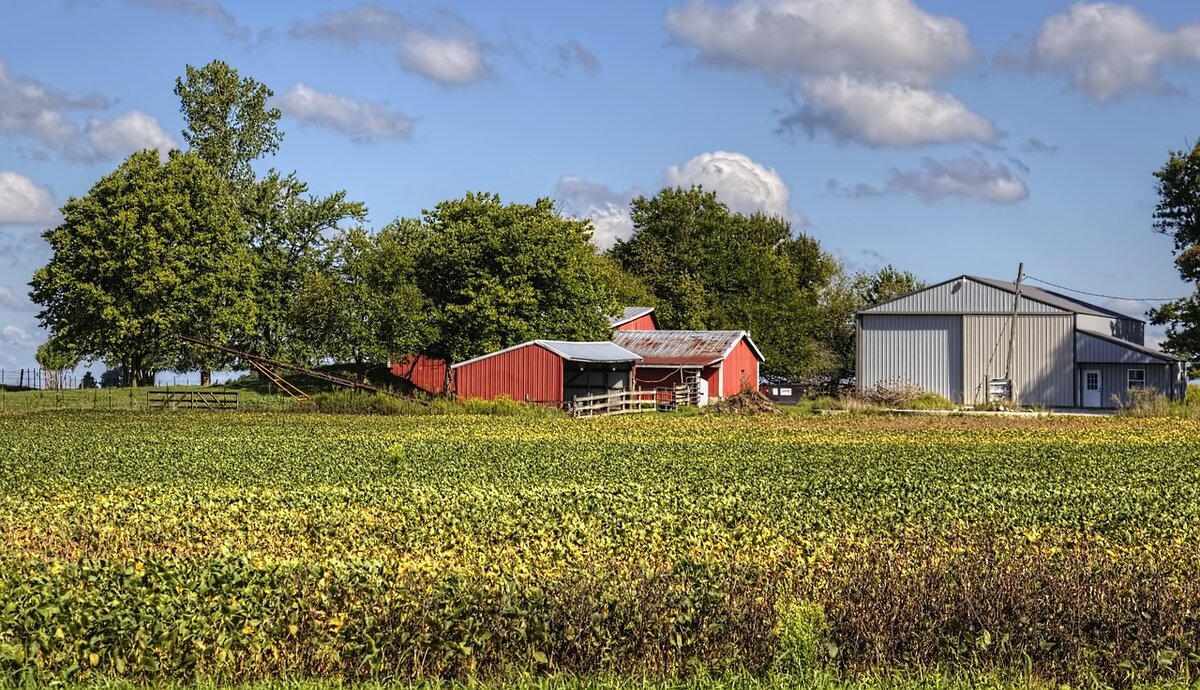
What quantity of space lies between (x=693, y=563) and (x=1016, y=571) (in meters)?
3.14

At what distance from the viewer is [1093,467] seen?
90.9 ft

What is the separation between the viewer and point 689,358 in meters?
64.3

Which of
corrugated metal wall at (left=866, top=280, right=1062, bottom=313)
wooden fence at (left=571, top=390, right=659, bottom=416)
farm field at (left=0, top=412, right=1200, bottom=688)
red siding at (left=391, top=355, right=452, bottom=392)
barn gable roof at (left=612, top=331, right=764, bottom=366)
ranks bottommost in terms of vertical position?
farm field at (left=0, top=412, right=1200, bottom=688)

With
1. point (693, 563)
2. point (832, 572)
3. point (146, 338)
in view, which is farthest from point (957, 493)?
point (146, 338)

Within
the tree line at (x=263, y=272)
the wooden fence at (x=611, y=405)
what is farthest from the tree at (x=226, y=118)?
the wooden fence at (x=611, y=405)

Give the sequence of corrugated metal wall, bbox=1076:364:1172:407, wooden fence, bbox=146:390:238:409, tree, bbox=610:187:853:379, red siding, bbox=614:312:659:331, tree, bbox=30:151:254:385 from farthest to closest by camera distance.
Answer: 1. tree, bbox=610:187:853:379
2. red siding, bbox=614:312:659:331
3. tree, bbox=30:151:254:385
4. corrugated metal wall, bbox=1076:364:1172:407
5. wooden fence, bbox=146:390:238:409

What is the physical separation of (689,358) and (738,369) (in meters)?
5.17

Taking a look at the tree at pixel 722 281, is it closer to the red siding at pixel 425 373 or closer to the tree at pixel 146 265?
the red siding at pixel 425 373

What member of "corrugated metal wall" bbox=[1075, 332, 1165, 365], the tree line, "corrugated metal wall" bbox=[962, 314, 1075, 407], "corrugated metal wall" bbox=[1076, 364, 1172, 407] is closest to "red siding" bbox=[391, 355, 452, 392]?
the tree line

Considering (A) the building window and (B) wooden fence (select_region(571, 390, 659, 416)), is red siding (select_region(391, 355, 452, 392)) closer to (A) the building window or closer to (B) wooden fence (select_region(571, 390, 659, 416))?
(B) wooden fence (select_region(571, 390, 659, 416))

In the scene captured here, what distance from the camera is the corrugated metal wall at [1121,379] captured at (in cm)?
5759

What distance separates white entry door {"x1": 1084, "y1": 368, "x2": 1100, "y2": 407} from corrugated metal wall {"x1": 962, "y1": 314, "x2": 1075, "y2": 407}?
644 mm

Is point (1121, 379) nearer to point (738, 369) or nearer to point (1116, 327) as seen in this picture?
point (1116, 327)

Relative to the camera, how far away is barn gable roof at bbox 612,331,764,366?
64312 millimetres
